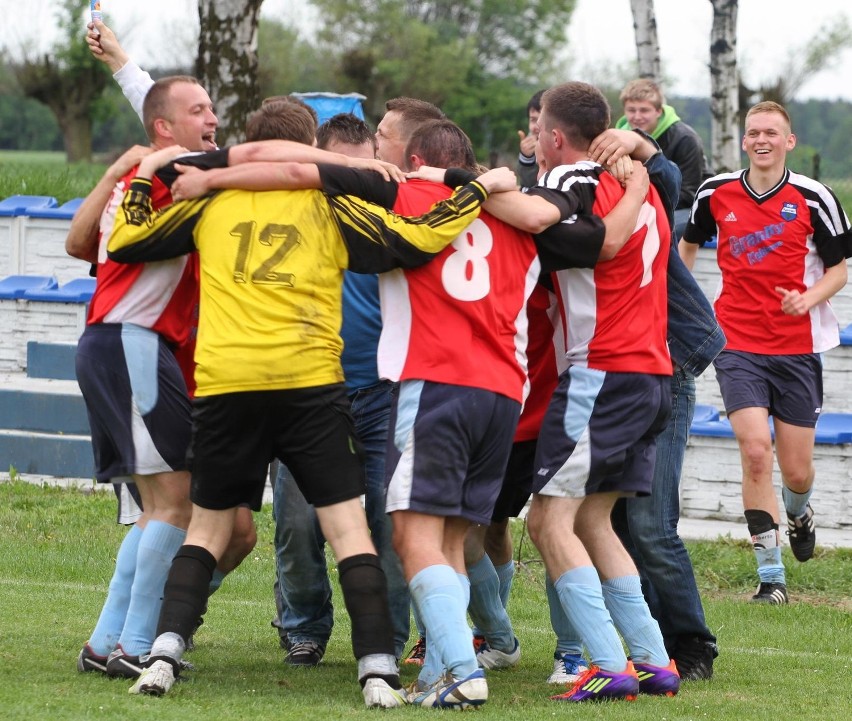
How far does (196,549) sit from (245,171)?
1.35 m

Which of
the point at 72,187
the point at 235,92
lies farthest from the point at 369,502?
the point at 72,187

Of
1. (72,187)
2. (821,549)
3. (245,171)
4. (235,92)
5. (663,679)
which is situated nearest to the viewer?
(245,171)

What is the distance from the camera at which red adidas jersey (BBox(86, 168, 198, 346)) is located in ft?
16.9

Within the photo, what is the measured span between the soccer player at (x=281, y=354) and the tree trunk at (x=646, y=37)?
511 inches

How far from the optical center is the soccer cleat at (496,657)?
5766 millimetres

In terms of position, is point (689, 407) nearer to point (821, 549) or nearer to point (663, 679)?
point (663, 679)

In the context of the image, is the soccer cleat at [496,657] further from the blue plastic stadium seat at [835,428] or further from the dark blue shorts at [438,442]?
the blue plastic stadium seat at [835,428]

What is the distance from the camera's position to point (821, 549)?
8898 mm

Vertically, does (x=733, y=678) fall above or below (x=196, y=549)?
below

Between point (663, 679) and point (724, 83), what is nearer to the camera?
point (663, 679)

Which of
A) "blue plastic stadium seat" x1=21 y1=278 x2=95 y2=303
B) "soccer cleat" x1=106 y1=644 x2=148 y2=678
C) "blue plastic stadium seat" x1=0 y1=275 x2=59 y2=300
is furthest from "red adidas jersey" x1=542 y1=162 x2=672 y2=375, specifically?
"blue plastic stadium seat" x1=0 y1=275 x2=59 y2=300

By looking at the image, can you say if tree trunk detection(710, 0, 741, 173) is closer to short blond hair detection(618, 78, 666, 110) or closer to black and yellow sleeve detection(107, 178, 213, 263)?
short blond hair detection(618, 78, 666, 110)

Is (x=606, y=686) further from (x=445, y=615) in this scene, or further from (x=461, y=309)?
(x=461, y=309)

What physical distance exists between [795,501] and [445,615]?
3953mm
